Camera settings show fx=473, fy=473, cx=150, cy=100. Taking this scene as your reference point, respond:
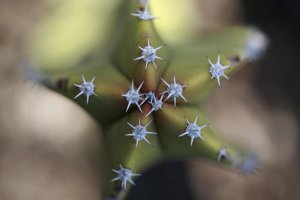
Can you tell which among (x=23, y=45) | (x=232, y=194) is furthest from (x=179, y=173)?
(x=23, y=45)

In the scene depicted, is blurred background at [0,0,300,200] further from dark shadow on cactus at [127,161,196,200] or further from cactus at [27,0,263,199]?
cactus at [27,0,263,199]

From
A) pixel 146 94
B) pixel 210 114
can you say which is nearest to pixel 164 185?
pixel 210 114

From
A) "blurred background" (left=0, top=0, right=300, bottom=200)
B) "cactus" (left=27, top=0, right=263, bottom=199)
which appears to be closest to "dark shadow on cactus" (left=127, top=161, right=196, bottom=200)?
"blurred background" (left=0, top=0, right=300, bottom=200)

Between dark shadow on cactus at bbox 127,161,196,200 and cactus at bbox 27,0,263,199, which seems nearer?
cactus at bbox 27,0,263,199

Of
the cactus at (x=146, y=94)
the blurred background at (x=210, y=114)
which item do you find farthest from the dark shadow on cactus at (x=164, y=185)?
the cactus at (x=146, y=94)

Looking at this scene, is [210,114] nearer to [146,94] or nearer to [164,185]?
[164,185]

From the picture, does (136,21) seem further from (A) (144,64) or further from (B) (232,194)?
(B) (232,194)
